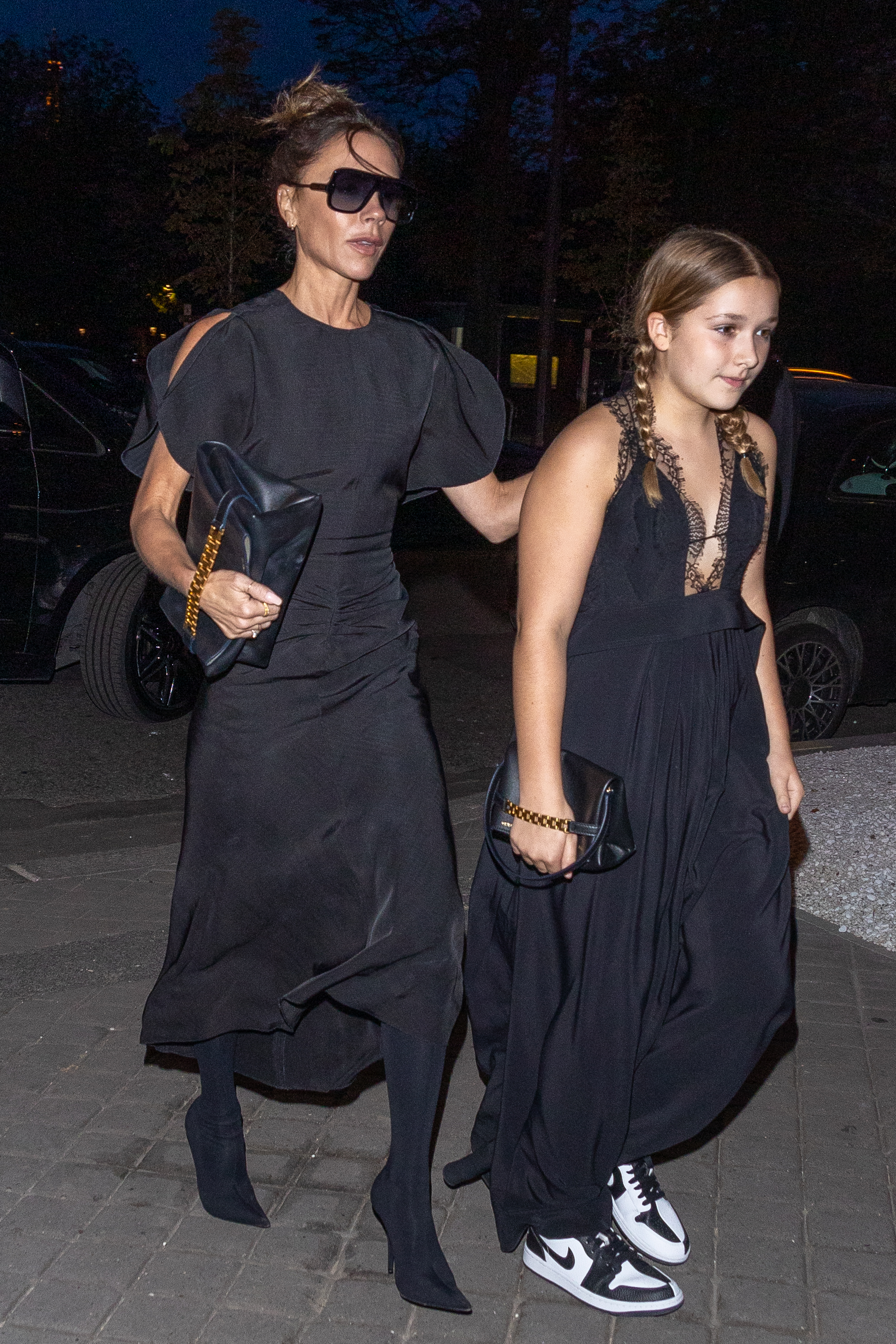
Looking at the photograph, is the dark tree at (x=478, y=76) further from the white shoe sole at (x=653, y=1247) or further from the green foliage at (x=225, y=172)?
the white shoe sole at (x=653, y=1247)

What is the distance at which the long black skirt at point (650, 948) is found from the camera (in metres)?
2.79

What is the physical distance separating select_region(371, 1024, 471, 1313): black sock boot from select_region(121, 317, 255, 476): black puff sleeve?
119 centimetres

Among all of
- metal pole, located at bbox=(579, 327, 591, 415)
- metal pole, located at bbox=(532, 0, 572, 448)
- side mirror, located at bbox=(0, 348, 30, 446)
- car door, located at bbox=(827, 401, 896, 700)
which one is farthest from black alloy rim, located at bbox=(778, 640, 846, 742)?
metal pole, located at bbox=(579, 327, 591, 415)

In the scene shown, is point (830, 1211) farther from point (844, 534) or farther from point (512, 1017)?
point (844, 534)

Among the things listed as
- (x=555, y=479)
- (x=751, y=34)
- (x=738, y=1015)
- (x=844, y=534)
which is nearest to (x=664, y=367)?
(x=555, y=479)

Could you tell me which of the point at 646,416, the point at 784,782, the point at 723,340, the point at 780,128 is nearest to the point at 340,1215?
the point at 784,782

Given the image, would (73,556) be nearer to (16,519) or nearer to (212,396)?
(16,519)

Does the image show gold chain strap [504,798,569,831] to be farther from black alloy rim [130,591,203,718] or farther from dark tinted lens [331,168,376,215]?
black alloy rim [130,591,203,718]

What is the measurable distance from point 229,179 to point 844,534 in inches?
672

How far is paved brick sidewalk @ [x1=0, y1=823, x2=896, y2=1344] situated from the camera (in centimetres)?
280

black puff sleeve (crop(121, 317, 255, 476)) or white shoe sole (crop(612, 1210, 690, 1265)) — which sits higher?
black puff sleeve (crop(121, 317, 255, 476))

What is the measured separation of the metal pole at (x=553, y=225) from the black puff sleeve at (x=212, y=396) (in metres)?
19.0

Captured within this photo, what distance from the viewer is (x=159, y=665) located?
758 cm

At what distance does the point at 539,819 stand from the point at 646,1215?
0.96 m
